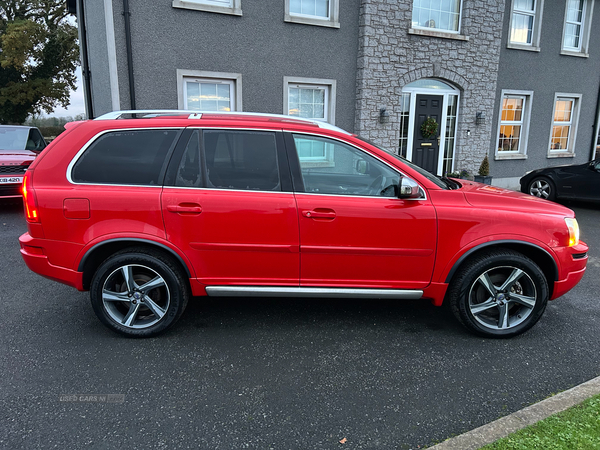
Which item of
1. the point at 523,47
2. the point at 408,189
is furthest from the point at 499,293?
the point at 523,47

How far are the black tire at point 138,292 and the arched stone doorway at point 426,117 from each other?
362 inches

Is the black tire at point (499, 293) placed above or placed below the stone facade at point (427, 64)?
below

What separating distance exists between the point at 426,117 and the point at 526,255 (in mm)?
8715

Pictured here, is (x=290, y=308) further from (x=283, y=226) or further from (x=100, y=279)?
(x=100, y=279)

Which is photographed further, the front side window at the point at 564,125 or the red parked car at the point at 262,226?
the front side window at the point at 564,125

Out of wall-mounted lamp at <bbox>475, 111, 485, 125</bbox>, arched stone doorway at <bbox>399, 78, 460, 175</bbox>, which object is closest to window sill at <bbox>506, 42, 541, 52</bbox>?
wall-mounted lamp at <bbox>475, 111, 485, 125</bbox>

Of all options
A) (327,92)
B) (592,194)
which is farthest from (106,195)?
(592,194)

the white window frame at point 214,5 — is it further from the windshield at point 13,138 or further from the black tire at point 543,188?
the black tire at point 543,188

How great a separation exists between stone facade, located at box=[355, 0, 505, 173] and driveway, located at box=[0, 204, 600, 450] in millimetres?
7380

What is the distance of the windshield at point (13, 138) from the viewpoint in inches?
371

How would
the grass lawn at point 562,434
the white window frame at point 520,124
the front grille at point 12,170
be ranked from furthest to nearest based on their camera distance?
the white window frame at point 520,124
the front grille at point 12,170
the grass lawn at point 562,434

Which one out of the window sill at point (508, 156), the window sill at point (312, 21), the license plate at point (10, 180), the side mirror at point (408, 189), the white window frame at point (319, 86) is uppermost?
the window sill at point (312, 21)

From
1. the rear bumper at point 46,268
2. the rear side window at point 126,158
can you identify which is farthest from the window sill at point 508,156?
the rear bumper at point 46,268

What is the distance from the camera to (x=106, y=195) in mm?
3496
